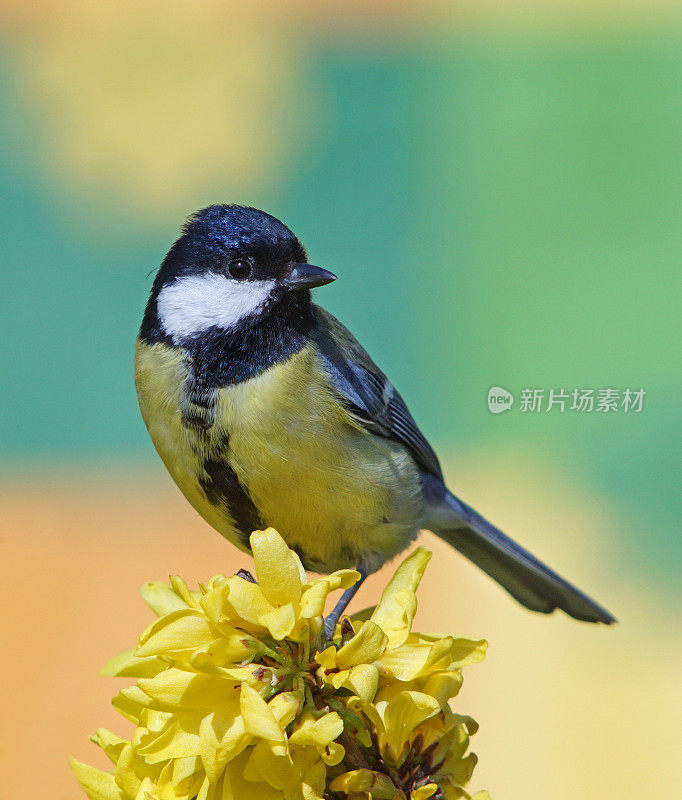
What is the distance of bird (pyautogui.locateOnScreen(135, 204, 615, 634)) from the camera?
0.96 m

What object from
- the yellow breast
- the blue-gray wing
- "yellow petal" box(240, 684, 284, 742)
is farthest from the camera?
the blue-gray wing

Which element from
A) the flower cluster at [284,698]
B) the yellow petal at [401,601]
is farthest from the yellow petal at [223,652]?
the yellow petal at [401,601]

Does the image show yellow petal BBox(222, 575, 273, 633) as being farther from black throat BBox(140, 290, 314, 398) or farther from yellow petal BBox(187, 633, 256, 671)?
black throat BBox(140, 290, 314, 398)

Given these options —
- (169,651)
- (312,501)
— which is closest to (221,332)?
(312,501)

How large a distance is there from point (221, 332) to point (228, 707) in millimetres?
504

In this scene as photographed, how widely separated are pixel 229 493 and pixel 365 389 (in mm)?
298

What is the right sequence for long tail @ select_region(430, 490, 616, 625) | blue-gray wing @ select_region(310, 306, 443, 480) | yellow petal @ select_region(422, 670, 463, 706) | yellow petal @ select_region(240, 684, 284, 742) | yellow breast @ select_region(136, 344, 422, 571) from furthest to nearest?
1. long tail @ select_region(430, 490, 616, 625)
2. blue-gray wing @ select_region(310, 306, 443, 480)
3. yellow breast @ select_region(136, 344, 422, 571)
4. yellow petal @ select_region(422, 670, 463, 706)
5. yellow petal @ select_region(240, 684, 284, 742)

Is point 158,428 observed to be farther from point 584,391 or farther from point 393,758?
point 584,391

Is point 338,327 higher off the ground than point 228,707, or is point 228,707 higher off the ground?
point 338,327

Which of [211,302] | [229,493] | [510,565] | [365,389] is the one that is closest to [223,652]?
[229,493]

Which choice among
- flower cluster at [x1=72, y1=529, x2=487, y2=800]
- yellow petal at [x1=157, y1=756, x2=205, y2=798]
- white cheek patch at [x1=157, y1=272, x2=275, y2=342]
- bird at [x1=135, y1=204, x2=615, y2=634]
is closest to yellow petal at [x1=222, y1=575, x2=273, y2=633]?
flower cluster at [x1=72, y1=529, x2=487, y2=800]

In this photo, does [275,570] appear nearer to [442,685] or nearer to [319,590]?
[319,590]

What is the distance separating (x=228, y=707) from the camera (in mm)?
569

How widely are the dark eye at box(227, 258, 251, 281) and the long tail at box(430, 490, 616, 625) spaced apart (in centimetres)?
55
